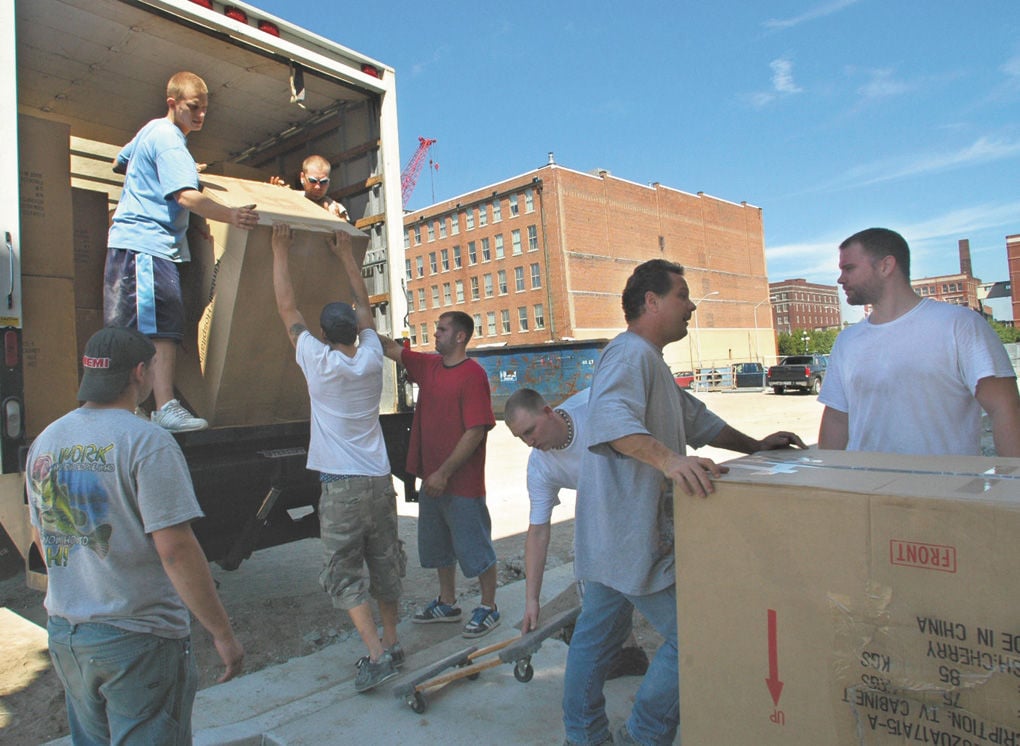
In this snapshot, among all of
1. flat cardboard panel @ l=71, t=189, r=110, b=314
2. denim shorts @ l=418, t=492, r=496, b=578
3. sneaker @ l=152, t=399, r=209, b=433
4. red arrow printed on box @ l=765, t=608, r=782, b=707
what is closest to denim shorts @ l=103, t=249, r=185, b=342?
sneaker @ l=152, t=399, r=209, b=433

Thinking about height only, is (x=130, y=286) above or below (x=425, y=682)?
above

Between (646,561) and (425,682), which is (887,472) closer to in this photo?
(646,561)

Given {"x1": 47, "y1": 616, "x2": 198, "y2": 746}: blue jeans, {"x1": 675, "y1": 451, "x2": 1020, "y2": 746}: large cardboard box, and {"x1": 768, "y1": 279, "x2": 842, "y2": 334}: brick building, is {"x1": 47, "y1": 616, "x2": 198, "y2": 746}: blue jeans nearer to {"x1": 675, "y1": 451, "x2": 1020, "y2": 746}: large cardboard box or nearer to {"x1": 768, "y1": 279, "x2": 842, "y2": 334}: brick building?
{"x1": 675, "y1": 451, "x2": 1020, "y2": 746}: large cardboard box

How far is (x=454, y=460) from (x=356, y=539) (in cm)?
74

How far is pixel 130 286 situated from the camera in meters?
3.57

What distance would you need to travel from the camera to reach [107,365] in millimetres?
1942

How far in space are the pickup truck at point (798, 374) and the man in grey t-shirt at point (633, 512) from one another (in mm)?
28195

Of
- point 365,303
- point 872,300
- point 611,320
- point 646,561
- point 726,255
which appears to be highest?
point 726,255

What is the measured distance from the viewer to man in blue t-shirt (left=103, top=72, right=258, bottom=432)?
349cm

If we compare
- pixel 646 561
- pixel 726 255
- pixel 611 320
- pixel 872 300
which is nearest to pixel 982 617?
pixel 646 561

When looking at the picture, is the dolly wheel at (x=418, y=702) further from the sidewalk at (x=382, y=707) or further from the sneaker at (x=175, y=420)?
the sneaker at (x=175, y=420)

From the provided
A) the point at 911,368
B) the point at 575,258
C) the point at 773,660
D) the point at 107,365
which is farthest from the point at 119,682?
the point at 575,258

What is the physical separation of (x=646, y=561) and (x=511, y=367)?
18231 millimetres

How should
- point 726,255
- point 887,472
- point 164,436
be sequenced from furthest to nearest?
point 726,255 → point 164,436 → point 887,472
